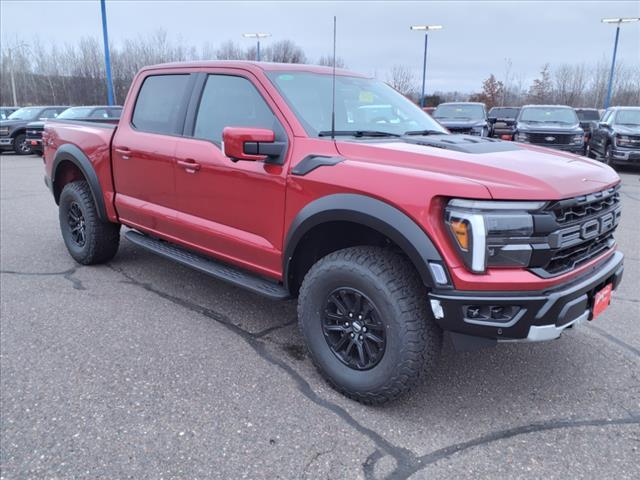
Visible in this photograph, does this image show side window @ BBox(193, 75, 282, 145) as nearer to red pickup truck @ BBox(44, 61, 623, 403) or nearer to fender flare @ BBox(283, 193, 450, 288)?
red pickup truck @ BBox(44, 61, 623, 403)

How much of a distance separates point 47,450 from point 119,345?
114 centimetres

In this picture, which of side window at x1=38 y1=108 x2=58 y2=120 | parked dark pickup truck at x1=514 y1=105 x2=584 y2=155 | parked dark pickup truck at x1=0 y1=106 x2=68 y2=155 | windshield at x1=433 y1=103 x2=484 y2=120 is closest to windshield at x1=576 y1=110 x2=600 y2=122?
parked dark pickup truck at x1=514 y1=105 x2=584 y2=155

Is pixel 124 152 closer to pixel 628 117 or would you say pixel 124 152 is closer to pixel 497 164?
pixel 497 164

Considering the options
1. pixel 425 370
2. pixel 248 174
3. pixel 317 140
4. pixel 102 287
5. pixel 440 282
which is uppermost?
pixel 317 140

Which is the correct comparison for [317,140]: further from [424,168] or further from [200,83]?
[200,83]

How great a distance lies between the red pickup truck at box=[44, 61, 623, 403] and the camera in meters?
2.43

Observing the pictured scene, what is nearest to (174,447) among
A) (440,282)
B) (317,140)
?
(440,282)

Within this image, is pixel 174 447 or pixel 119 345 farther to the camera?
pixel 119 345

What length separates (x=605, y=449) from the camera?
2561 millimetres

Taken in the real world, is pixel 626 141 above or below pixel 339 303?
above

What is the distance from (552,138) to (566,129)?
0.41 meters

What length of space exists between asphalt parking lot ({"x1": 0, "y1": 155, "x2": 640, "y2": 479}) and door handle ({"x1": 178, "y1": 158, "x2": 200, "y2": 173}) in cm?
115

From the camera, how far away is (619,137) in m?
13.3

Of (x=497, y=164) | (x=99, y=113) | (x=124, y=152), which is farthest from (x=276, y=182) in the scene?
(x=99, y=113)
